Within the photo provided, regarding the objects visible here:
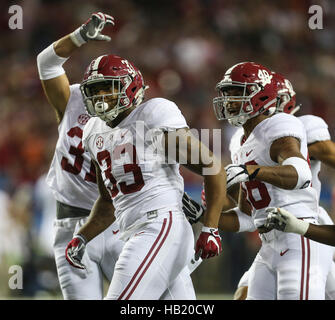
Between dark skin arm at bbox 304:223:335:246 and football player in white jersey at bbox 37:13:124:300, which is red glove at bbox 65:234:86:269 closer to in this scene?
football player in white jersey at bbox 37:13:124:300

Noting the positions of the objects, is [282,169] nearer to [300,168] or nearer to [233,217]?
[300,168]

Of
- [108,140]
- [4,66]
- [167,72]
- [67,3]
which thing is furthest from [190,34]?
[108,140]

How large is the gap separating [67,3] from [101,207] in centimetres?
623

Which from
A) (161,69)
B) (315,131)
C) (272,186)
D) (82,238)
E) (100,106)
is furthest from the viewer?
(161,69)

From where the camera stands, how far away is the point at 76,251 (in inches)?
119

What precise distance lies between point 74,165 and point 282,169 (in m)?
1.21

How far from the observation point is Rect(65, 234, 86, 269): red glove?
3037 mm

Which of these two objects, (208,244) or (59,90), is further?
(59,90)

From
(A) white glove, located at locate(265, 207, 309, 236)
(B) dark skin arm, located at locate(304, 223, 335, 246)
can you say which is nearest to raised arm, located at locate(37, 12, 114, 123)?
(A) white glove, located at locate(265, 207, 309, 236)

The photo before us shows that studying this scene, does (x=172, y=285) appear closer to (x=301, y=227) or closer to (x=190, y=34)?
(x=301, y=227)

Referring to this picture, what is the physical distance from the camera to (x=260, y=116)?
3.17m

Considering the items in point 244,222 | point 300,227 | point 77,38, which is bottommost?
point 244,222

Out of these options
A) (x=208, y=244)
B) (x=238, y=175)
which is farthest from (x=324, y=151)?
(x=208, y=244)

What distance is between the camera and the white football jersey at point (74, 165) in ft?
11.3
